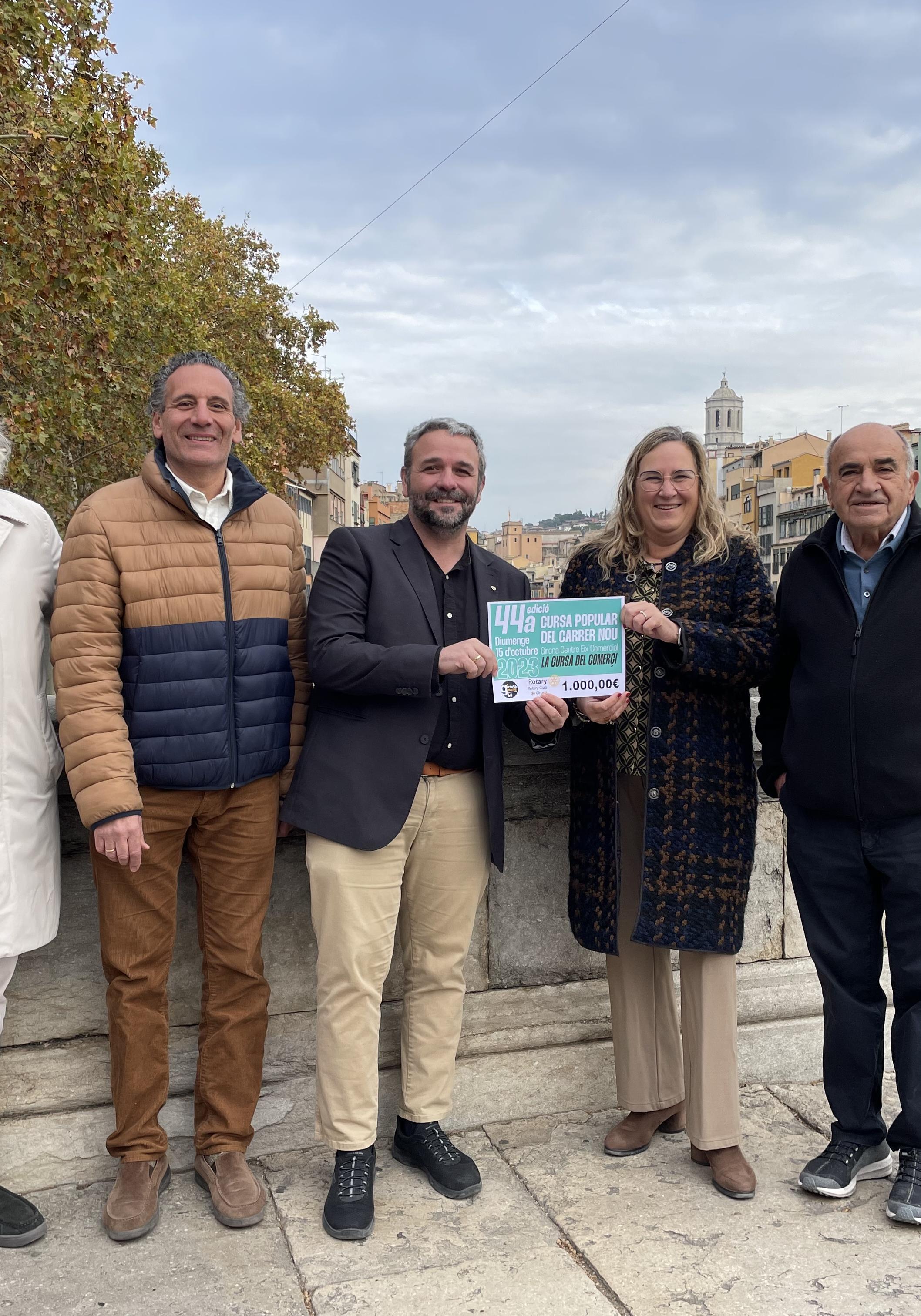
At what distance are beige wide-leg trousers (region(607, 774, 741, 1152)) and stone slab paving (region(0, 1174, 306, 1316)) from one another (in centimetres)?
121

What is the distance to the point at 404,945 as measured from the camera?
3420 millimetres

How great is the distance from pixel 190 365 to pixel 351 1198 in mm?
2369

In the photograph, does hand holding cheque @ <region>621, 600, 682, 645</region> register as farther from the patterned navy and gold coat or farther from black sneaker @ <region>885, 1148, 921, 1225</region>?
black sneaker @ <region>885, 1148, 921, 1225</region>

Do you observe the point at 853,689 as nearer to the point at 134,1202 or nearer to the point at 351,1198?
the point at 351,1198

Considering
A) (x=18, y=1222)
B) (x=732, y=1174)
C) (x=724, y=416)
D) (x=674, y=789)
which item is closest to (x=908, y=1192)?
(x=732, y=1174)

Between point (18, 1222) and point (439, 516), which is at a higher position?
point (439, 516)

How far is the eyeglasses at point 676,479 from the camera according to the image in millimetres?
3330

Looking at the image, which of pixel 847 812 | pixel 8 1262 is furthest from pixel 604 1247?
pixel 8 1262

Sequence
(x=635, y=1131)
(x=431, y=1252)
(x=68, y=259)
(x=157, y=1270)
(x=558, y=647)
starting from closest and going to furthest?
(x=157, y=1270) → (x=431, y=1252) → (x=558, y=647) → (x=635, y=1131) → (x=68, y=259)

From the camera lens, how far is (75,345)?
1176 cm

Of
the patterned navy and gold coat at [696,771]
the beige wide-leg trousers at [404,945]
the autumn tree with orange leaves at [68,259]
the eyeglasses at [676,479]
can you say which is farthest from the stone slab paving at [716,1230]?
the autumn tree with orange leaves at [68,259]

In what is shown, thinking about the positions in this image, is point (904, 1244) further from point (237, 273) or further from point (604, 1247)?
point (237, 273)

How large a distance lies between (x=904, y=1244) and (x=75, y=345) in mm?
11374

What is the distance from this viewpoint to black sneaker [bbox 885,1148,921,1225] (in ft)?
Answer: 10.0
